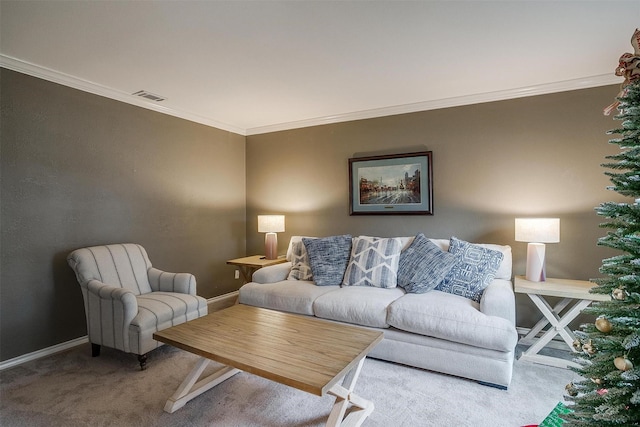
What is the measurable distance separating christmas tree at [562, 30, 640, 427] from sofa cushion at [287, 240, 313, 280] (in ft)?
8.81

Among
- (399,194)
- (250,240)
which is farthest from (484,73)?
(250,240)

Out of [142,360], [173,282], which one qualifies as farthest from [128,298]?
[173,282]

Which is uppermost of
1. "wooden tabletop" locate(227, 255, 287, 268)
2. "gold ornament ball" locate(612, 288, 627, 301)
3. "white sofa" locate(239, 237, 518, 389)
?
"gold ornament ball" locate(612, 288, 627, 301)

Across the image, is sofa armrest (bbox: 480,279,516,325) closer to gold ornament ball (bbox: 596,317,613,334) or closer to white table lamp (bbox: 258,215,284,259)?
gold ornament ball (bbox: 596,317,613,334)

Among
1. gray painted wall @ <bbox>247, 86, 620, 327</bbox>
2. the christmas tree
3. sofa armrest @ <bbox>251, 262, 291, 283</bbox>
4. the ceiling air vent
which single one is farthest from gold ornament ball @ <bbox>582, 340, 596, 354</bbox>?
the ceiling air vent

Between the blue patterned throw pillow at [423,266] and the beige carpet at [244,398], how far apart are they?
2.38 ft

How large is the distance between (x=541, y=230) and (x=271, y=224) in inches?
113

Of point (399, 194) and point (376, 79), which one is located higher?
point (376, 79)

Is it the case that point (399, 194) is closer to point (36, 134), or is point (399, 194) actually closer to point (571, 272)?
point (571, 272)

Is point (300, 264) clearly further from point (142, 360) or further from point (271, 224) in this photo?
point (142, 360)

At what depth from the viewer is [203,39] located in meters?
2.27

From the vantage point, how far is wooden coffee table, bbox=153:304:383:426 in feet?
5.21

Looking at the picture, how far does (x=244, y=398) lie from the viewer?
214 centimetres

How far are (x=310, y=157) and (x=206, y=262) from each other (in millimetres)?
1950
